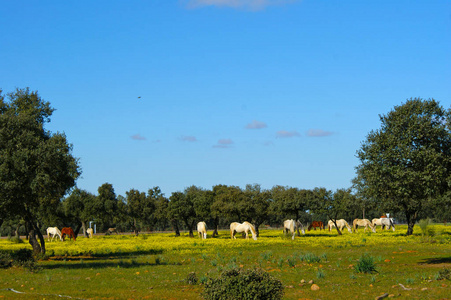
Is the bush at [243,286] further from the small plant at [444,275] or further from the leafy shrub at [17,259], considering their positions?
the leafy shrub at [17,259]

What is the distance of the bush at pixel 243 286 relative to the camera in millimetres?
13452

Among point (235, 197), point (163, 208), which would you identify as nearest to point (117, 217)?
point (163, 208)

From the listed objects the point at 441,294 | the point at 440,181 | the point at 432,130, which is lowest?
the point at 441,294

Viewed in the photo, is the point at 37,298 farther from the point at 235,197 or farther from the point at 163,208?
the point at 163,208

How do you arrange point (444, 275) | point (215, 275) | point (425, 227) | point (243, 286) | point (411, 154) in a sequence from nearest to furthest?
point (243, 286) < point (215, 275) < point (444, 275) < point (411, 154) < point (425, 227)

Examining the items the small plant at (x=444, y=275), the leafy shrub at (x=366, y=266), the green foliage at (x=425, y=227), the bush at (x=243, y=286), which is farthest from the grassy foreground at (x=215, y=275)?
the green foliage at (x=425, y=227)

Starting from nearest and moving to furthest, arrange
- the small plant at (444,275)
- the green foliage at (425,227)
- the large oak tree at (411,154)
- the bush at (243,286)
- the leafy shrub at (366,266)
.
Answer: the bush at (243,286) → the small plant at (444,275) → the leafy shrub at (366,266) → the large oak tree at (411,154) → the green foliage at (425,227)

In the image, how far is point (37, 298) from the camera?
17.2m

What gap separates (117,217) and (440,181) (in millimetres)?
74495

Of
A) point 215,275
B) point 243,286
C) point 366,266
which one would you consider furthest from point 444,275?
point 243,286

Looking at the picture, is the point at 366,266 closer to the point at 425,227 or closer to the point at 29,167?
the point at 29,167

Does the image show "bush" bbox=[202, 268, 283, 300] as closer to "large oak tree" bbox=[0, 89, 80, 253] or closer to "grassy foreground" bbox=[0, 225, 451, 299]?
"grassy foreground" bbox=[0, 225, 451, 299]

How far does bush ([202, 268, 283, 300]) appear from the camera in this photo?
1345cm

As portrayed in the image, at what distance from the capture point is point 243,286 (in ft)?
44.6
